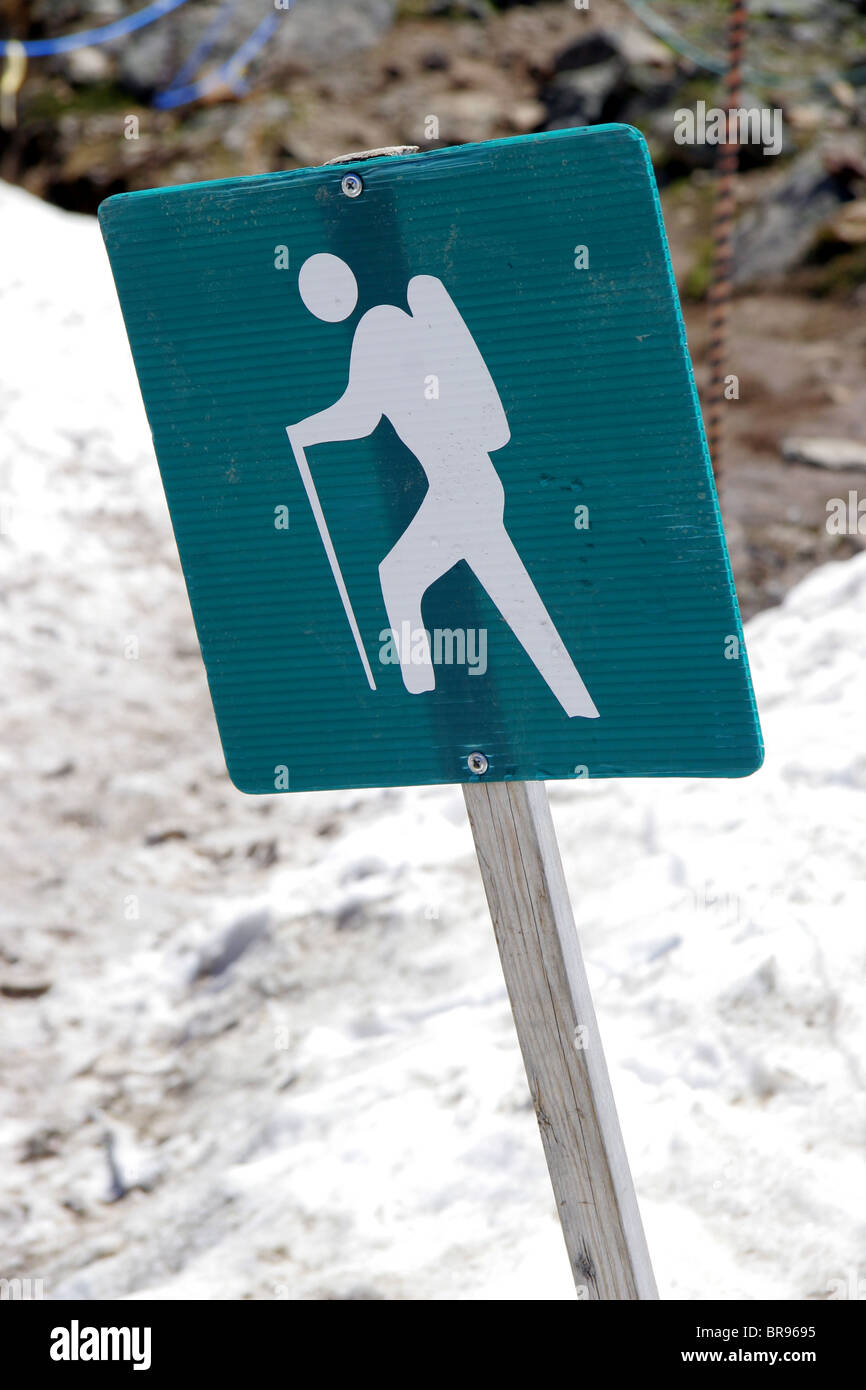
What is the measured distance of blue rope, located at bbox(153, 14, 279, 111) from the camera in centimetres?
1409

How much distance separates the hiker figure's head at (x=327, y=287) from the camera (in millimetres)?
1442

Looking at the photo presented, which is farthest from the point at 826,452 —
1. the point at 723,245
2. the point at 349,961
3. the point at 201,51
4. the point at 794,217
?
the point at 201,51

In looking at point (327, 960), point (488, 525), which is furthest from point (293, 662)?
point (327, 960)

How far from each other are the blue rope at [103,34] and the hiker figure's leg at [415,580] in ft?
50.7

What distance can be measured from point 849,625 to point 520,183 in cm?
355

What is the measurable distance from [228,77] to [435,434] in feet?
49.4

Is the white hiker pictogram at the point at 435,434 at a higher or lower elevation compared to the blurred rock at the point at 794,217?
higher

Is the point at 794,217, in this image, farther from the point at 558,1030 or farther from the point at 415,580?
the point at 558,1030

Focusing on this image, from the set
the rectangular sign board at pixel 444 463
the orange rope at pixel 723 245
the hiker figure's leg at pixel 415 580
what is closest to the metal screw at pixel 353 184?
the rectangular sign board at pixel 444 463

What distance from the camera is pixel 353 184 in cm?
141

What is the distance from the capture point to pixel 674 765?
58.4 inches

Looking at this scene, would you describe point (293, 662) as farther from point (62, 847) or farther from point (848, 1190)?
point (62, 847)

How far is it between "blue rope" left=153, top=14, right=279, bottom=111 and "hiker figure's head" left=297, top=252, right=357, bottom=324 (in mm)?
14513

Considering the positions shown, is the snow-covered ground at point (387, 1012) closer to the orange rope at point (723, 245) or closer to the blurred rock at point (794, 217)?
the orange rope at point (723, 245)
